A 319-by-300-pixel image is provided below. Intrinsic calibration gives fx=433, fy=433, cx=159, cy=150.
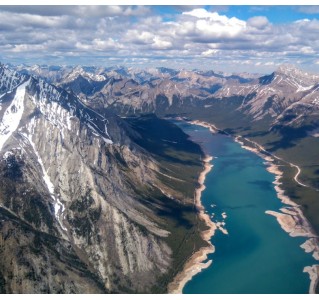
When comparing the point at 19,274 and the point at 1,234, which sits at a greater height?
the point at 1,234

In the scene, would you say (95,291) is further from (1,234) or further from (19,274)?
(1,234)
